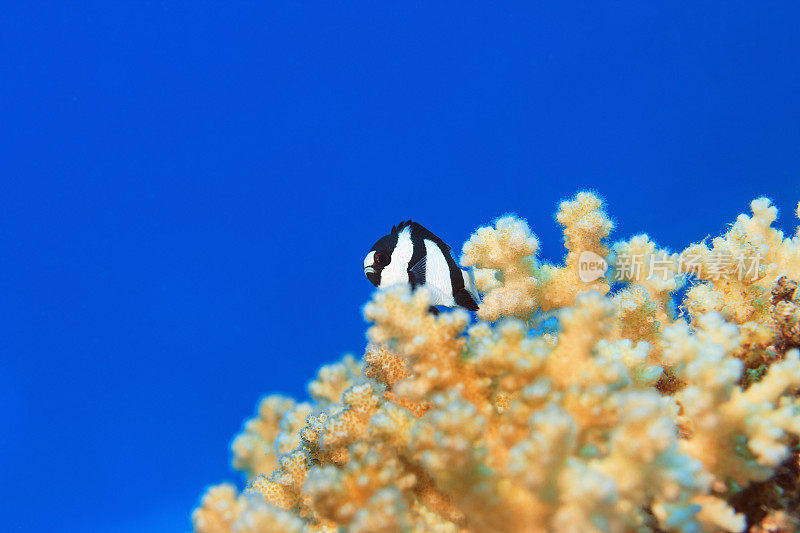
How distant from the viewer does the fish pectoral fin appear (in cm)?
222

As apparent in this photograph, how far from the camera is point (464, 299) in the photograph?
2236mm

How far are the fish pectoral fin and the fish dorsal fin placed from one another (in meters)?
0.20

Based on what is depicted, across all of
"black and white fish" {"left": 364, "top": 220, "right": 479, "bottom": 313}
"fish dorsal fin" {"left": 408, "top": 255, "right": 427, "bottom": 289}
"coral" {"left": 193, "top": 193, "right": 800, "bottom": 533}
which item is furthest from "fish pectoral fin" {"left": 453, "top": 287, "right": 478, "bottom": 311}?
"coral" {"left": 193, "top": 193, "right": 800, "bottom": 533}

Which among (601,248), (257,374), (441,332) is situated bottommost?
(441,332)

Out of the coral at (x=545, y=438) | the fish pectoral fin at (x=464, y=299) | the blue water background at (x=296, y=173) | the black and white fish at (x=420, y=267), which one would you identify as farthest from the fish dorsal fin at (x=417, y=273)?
the blue water background at (x=296, y=173)

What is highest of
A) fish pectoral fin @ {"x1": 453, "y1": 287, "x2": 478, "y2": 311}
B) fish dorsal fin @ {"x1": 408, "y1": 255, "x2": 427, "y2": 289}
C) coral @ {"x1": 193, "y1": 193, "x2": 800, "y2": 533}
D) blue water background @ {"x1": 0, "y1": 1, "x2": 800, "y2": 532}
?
blue water background @ {"x1": 0, "y1": 1, "x2": 800, "y2": 532}

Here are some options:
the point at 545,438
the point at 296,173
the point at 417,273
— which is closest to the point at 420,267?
the point at 417,273

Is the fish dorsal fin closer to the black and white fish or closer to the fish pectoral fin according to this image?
the black and white fish

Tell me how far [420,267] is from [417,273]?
3 centimetres

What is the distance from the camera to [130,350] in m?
15.9

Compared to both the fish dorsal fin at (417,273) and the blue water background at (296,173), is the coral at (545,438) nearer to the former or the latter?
the fish dorsal fin at (417,273)

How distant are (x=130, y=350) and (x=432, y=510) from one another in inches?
691

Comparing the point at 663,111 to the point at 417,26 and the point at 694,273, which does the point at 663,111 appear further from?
the point at 694,273

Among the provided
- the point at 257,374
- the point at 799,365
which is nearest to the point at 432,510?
the point at 799,365
